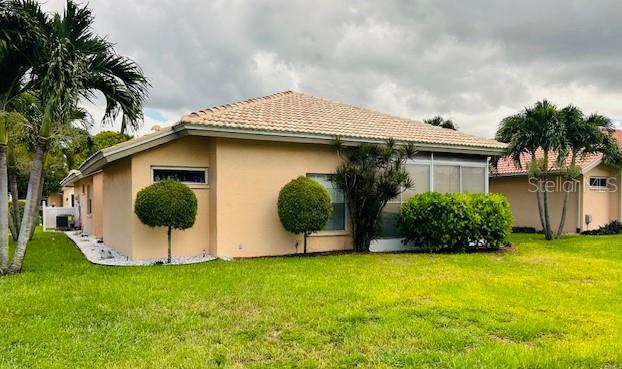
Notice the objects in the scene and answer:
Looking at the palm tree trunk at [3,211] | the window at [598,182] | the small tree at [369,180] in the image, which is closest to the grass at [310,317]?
the palm tree trunk at [3,211]

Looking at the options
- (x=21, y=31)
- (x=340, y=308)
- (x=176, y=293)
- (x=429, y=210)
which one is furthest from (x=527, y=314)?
(x=21, y=31)

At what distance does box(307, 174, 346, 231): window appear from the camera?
13297 mm

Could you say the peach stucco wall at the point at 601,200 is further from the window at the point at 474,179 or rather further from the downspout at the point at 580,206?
the window at the point at 474,179

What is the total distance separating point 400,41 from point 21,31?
11.3m

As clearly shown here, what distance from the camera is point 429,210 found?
13.4m

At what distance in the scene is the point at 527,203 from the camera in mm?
23141

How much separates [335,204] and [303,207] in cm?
189

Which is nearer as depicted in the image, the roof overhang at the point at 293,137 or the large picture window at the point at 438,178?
the roof overhang at the point at 293,137

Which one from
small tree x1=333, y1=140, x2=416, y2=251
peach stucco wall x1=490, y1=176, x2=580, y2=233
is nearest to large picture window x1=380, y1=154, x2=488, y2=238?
small tree x1=333, y1=140, x2=416, y2=251

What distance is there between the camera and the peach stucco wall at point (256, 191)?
1184 cm

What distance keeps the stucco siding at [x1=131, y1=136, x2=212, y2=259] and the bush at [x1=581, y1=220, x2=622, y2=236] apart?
58.8 feet

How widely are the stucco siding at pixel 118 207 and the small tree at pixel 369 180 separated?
578cm

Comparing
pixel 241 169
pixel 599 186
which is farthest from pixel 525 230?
pixel 241 169

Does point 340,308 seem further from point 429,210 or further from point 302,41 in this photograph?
point 302,41
